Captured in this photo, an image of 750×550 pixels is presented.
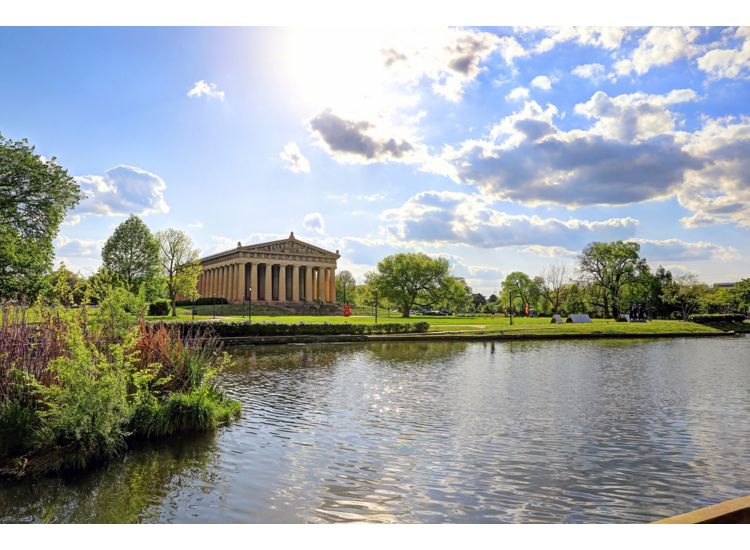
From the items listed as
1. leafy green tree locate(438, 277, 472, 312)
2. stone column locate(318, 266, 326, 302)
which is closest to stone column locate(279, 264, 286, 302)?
stone column locate(318, 266, 326, 302)

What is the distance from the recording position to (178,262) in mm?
61875

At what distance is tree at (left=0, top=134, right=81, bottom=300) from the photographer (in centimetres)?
2631

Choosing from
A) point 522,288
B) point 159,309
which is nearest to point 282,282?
point 159,309

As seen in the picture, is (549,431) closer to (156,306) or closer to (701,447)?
(701,447)

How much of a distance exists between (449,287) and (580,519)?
2756 inches

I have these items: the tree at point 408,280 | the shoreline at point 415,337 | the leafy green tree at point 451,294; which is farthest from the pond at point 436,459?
the leafy green tree at point 451,294

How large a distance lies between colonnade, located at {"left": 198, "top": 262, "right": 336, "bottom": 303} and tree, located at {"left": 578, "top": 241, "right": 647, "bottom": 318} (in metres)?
42.4

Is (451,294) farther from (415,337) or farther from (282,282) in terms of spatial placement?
(415,337)

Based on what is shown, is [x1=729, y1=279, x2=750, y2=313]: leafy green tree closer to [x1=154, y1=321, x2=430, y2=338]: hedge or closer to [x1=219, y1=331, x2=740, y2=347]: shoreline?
[x1=219, y1=331, x2=740, y2=347]: shoreline

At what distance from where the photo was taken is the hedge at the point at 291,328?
101ft

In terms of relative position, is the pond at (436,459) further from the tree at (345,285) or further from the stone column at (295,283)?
the tree at (345,285)

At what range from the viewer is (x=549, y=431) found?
32.0 ft

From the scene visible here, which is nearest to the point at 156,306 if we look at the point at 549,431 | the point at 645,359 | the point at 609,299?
the point at 645,359

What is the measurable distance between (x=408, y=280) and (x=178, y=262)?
99.2 ft
